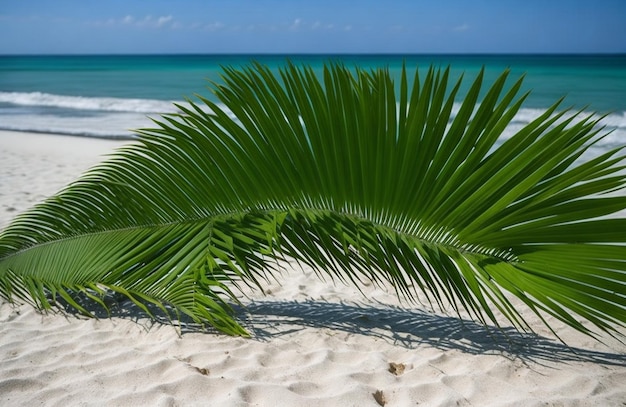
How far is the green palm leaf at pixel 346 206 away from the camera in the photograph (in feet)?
8.02

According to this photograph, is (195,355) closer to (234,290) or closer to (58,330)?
(58,330)

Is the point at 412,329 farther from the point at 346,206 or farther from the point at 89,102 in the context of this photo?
the point at 89,102

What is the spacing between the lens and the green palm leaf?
2.45 m

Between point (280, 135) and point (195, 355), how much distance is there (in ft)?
3.70

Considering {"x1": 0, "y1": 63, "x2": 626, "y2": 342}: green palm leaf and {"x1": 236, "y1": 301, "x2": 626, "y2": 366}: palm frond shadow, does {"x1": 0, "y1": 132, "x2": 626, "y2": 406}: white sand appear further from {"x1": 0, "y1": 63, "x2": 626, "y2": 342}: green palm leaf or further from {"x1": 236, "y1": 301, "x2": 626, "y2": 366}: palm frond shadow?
{"x1": 0, "y1": 63, "x2": 626, "y2": 342}: green palm leaf

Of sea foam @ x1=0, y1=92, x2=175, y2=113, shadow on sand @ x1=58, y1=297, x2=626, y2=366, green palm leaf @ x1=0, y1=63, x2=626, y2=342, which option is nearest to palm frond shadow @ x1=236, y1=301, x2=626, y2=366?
shadow on sand @ x1=58, y1=297, x2=626, y2=366

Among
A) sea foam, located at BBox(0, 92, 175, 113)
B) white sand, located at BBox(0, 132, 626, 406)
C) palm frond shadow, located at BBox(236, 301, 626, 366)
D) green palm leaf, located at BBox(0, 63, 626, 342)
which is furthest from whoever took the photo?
sea foam, located at BBox(0, 92, 175, 113)

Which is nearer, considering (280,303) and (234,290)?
(280,303)

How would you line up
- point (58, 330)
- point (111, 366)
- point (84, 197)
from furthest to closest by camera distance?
point (84, 197)
point (58, 330)
point (111, 366)

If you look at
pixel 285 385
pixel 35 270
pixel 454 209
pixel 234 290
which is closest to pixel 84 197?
pixel 35 270

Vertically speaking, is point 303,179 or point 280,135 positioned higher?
point 280,135

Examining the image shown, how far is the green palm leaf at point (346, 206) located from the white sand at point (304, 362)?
0.20 metres

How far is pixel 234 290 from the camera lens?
12.9 feet

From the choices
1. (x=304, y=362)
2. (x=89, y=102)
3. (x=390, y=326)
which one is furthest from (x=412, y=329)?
(x=89, y=102)
